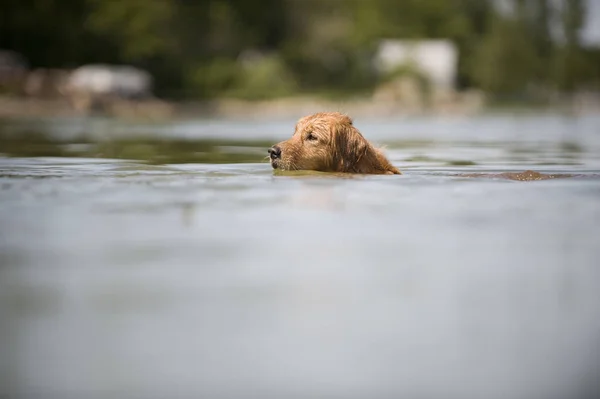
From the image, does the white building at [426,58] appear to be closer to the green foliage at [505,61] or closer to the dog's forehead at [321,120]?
the green foliage at [505,61]

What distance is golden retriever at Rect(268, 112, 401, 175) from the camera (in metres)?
9.40

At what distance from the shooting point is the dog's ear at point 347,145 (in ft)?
30.8

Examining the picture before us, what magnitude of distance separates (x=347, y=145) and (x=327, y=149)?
0.18 m

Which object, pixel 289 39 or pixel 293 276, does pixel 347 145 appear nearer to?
pixel 293 276

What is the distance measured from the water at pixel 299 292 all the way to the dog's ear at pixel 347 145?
1.29 m

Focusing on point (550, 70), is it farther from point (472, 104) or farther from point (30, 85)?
point (30, 85)

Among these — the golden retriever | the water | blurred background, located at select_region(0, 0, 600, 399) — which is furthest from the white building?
the water

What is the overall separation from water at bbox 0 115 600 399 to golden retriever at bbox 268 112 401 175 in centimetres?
127

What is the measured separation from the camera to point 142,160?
11852mm

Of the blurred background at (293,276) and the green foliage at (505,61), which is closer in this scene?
the blurred background at (293,276)

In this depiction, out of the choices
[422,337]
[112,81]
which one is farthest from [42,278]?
[112,81]

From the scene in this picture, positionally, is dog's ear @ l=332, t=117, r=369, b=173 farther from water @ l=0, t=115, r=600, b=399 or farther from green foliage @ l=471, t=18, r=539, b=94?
green foliage @ l=471, t=18, r=539, b=94

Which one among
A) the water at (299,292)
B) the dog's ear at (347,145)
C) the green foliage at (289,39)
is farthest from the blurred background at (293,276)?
the green foliage at (289,39)

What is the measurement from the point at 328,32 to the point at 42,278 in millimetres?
74378
